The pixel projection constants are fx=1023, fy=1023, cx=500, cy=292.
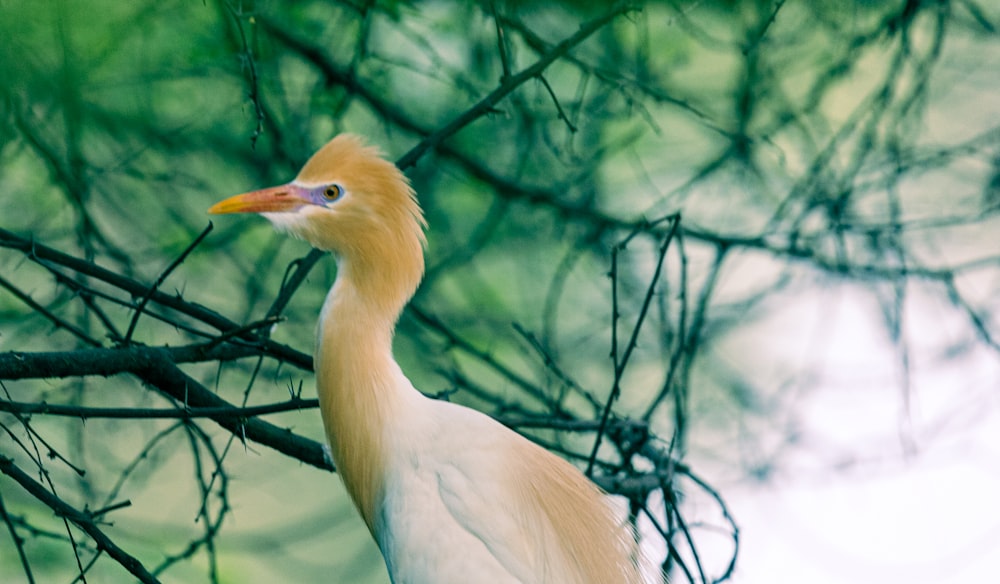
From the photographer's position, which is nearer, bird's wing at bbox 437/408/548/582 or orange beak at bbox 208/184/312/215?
orange beak at bbox 208/184/312/215

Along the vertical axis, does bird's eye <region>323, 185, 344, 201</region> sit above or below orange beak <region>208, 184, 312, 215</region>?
above

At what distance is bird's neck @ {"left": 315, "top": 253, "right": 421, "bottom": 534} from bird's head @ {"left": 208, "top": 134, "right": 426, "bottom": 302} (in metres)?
0.02

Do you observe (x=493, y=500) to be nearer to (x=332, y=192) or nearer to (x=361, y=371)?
(x=361, y=371)

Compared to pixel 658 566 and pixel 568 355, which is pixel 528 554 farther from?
pixel 568 355

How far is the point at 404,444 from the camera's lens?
1.46 m

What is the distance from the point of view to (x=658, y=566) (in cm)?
155

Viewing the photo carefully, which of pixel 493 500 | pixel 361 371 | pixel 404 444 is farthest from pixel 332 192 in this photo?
pixel 493 500

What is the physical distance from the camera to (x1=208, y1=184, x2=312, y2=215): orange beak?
1305 mm

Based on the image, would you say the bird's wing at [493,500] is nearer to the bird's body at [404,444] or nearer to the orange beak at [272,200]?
the bird's body at [404,444]

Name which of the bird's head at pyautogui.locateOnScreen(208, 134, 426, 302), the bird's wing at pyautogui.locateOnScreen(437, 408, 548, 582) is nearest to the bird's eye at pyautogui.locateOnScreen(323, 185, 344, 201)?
the bird's head at pyautogui.locateOnScreen(208, 134, 426, 302)

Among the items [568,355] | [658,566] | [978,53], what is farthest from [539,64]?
[978,53]

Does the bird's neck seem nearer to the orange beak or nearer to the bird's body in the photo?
the bird's body

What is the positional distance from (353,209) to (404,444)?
34cm

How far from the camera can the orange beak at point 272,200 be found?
130 centimetres
